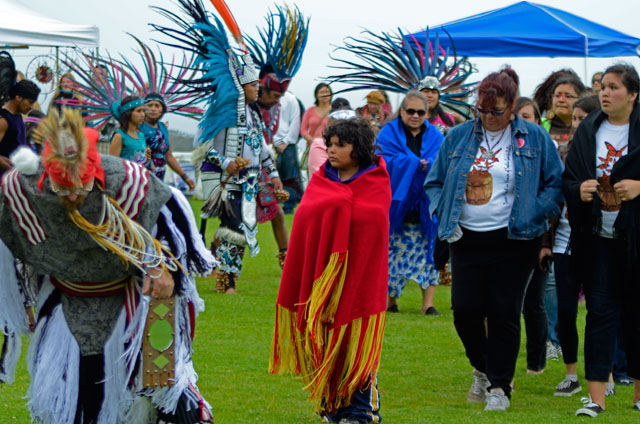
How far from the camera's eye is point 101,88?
33.0ft

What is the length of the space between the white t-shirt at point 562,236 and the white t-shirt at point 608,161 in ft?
2.12

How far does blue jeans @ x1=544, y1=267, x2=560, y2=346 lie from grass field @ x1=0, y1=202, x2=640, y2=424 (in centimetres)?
26

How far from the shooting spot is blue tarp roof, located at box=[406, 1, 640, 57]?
1274 centimetres

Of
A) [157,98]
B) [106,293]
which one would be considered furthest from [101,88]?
[106,293]

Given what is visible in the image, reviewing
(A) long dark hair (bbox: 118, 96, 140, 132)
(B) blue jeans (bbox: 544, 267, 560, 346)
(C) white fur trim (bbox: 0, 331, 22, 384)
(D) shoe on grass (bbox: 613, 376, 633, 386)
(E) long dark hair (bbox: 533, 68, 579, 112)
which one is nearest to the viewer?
(C) white fur trim (bbox: 0, 331, 22, 384)

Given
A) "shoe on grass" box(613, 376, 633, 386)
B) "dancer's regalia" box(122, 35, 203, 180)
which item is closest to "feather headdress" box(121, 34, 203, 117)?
"dancer's regalia" box(122, 35, 203, 180)

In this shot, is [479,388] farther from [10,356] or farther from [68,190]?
[68,190]

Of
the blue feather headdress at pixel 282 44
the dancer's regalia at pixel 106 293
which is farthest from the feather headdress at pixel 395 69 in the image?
the dancer's regalia at pixel 106 293

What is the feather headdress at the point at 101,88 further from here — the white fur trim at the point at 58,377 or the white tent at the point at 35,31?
the white fur trim at the point at 58,377

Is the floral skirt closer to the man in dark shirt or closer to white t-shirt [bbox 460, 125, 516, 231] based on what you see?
white t-shirt [bbox 460, 125, 516, 231]

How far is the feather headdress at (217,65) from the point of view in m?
9.12

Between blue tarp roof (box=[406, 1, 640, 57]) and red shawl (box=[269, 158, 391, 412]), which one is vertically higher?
blue tarp roof (box=[406, 1, 640, 57])

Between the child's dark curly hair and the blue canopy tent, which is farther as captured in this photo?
the blue canopy tent

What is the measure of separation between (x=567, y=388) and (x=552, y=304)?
109 cm
